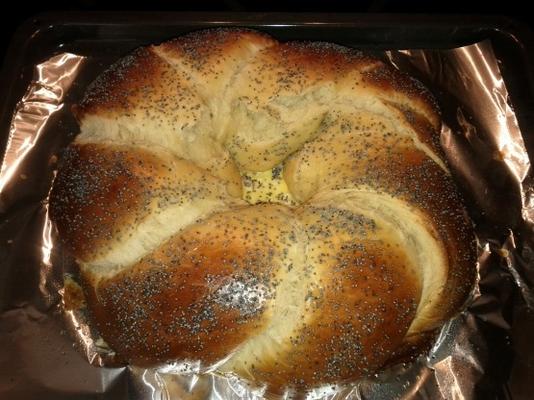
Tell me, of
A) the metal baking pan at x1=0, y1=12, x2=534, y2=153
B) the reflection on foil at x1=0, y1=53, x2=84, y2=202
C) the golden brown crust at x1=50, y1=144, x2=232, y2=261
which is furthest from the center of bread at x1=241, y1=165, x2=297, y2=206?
the reflection on foil at x1=0, y1=53, x2=84, y2=202

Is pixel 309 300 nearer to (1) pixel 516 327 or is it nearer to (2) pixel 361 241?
(2) pixel 361 241

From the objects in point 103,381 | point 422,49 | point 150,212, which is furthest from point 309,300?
point 422,49

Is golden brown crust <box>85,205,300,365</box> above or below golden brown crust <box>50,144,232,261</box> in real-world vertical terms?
below

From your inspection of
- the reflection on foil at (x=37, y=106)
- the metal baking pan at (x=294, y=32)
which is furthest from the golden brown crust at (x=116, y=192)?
the metal baking pan at (x=294, y=32)

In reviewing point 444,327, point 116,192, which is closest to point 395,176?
point 444,327

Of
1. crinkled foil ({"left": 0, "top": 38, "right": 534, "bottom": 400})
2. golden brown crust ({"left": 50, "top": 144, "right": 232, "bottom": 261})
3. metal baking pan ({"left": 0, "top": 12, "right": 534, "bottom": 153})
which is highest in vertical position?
metal baking pan ({"left": 0, "top": 12, "right": 534, "bottom": 153})

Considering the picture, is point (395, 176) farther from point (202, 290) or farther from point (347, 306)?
point (202, 290)

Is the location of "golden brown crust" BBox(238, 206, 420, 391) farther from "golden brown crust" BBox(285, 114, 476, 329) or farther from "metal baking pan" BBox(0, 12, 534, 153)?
"metal baking pan" BBox(0, 12, 534, 153)

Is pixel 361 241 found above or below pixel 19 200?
above
